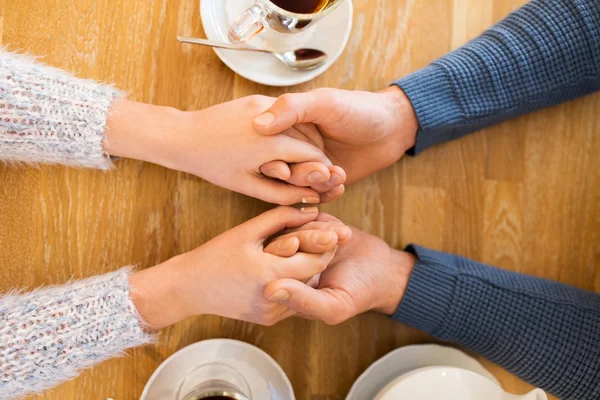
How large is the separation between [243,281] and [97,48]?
461mm

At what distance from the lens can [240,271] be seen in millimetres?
627

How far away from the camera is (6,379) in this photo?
608mm

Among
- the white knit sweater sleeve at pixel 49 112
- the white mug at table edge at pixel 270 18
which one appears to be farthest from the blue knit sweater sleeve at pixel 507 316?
the white knit sweater sleeve at pixel 49 112

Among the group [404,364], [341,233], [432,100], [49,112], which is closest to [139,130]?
[49,112]

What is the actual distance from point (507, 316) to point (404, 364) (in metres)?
0.18

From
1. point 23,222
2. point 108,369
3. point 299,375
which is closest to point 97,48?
point 23,222

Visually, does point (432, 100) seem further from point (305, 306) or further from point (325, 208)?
point (305, 306)

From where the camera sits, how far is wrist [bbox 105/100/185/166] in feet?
2.20

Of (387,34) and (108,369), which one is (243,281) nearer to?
(108,369)

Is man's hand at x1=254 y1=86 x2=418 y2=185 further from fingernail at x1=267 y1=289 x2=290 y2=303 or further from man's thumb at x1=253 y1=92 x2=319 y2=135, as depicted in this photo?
fingernail at x1=267 y1=289 x2=290 y2=303

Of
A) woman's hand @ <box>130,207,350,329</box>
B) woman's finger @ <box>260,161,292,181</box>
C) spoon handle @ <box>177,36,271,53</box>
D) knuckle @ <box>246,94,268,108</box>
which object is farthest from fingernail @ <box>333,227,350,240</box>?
spoon handle @ <box>177,36,271,53</box>

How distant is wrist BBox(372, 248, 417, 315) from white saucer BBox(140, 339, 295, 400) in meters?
0.19

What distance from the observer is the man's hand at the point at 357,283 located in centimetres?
63

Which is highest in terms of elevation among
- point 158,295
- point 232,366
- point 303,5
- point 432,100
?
point 303,5
